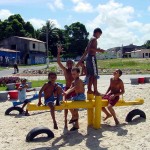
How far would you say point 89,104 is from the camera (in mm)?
8227

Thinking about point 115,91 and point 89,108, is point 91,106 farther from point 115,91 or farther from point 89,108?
point 115,91

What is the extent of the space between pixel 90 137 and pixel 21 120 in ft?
9.32

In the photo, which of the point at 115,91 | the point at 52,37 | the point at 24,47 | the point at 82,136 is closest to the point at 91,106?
the point at 82,136

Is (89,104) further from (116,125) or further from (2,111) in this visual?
(2,111)

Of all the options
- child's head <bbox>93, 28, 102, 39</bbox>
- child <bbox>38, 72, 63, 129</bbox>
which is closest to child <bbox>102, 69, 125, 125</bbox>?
child's head <bbox>93, 28, 102, 39</bbox>

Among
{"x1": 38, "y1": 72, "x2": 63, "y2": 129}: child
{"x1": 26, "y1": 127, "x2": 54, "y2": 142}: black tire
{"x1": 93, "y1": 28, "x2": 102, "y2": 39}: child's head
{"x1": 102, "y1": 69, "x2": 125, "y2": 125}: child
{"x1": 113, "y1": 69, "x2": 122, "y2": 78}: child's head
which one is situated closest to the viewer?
{"x1": 26, "y1": 127, "x2": 54, "y2": 142}: black tire

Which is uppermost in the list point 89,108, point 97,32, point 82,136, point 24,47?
point 24,47

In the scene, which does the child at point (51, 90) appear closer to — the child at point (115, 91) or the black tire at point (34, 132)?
the black tire at point (34, 132)

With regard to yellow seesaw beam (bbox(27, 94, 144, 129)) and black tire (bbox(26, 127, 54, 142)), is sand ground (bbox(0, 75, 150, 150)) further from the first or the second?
yellow seesaw beam (bbox(27, 94, 144, 129))

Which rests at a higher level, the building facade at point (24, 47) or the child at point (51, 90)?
the building facade at point (24, 47)

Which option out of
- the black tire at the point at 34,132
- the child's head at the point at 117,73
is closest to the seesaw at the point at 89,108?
the black tire at the point at 34,132

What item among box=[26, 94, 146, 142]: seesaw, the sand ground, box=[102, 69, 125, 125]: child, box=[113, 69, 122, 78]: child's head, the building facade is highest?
the building facade

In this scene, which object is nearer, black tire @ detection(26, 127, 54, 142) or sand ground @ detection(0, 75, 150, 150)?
sand ground @ detection(0, 75, 150, 150)

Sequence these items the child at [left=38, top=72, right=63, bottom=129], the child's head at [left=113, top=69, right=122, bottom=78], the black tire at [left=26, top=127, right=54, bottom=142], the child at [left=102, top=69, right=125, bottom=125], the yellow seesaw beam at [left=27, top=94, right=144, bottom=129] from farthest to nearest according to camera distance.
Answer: the child's head at [left=113, top=69, right=122, bottom=78] → the child at [left=102, top=69, right=125, bottom=125] → the child at [left=38, top=72, right=63, bottom=129] → the yellow seesaw beam at [left=27, top=94, right=144, bottom=129] → the black tire at [left=26, top=127, right=54, bottom=142]
